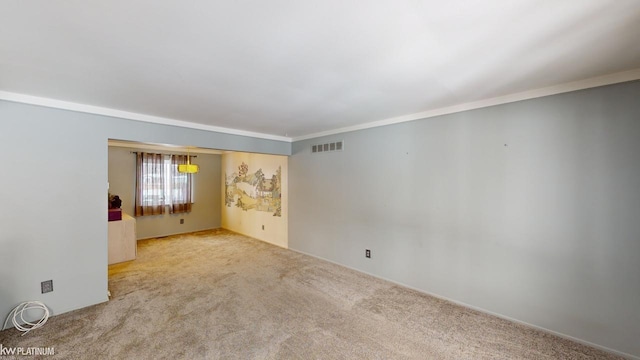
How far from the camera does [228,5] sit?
124 centimetres

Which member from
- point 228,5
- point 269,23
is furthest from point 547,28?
point 228,5

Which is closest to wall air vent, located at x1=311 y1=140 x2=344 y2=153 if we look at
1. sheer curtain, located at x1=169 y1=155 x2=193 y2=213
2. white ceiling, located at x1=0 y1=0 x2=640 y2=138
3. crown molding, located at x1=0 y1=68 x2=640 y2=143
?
crown molding, located at x1=0 y1=68 x2=640 y2=143

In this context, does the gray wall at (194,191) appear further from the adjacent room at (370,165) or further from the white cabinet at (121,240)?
the adjacent room at (370,165)

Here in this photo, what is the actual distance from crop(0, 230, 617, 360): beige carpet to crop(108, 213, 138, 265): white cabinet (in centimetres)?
46

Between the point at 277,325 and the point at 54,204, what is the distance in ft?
9.14

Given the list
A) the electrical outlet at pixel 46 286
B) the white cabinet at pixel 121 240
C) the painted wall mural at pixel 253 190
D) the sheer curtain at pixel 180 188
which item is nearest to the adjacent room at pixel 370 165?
the electrical outlet at pixel 46 286

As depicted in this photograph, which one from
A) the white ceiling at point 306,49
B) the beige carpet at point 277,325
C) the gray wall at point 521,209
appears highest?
the white ceiling at point 306,49

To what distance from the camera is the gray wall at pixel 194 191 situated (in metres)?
5.62

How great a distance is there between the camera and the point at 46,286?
2625mm

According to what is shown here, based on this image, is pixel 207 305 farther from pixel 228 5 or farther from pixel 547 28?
pixel 547 28

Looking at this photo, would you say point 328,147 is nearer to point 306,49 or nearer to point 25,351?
point 306,49

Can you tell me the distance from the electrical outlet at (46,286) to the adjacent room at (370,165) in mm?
11

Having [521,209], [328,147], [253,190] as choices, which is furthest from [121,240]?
[521,209]

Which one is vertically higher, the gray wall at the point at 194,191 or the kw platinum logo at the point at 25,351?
the gray wall at the point at 194,191
